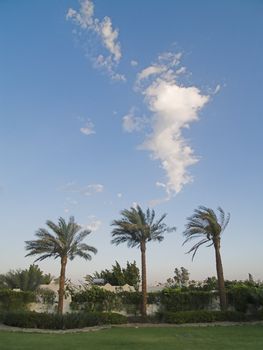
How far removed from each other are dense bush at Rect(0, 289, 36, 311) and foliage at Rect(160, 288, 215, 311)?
11765 millimetres

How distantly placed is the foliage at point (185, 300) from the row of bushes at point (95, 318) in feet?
12.8

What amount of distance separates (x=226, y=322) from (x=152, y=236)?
939 cm

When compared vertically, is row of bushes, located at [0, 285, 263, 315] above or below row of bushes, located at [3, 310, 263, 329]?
above

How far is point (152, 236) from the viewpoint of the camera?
35.6 metres

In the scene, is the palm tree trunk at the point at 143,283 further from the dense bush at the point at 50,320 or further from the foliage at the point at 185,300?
the dense bush at the point at 50,320

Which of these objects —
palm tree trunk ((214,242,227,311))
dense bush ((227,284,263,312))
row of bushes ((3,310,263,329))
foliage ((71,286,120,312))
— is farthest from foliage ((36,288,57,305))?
dense bush ((227,284,263,312))

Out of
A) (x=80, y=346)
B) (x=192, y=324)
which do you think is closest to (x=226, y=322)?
(x=192, y=324)

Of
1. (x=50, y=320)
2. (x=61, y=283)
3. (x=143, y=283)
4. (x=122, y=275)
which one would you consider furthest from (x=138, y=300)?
(x=122, y=275)

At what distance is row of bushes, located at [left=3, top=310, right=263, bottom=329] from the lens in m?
26.2

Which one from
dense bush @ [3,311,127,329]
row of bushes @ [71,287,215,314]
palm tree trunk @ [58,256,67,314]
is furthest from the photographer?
row of bushes @ [71,287,215,314]

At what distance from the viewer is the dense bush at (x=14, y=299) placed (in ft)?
116

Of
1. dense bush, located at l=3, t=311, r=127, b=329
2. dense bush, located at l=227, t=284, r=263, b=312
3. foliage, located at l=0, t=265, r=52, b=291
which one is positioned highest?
foliage, located at l=0, t=265, r=52, b=291

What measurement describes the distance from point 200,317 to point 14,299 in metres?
16.2

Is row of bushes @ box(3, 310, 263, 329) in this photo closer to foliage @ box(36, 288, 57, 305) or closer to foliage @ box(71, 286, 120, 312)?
foliage @ box(71, 286, 120, 312)
